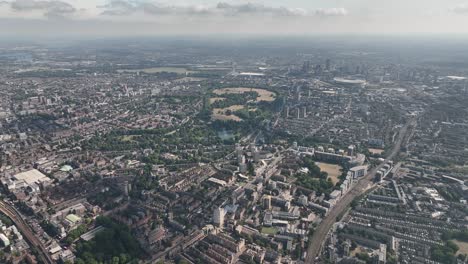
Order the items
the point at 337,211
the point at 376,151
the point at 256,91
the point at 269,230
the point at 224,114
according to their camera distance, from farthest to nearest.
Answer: the point at 256,91, the point at 224,114, the point at 376,151, the point at 337,211, the point at 269,230

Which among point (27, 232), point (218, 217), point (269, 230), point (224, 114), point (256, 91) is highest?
point (256, 91)

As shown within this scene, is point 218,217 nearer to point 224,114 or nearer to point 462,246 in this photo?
point 462,246

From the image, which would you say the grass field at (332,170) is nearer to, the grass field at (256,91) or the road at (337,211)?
the road at (337,211)

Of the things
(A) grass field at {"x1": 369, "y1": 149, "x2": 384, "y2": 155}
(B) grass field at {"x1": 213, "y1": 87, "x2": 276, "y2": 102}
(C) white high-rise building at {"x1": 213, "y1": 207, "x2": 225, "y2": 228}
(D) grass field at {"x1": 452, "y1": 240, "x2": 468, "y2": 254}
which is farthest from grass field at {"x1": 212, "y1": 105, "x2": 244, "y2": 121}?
(D) grass field at {"x1": 452, "y1": 240, "x2": 468, "y2": 254}

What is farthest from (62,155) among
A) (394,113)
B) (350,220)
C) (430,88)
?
(430,88)

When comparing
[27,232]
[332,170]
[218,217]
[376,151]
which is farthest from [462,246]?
[27,232]
